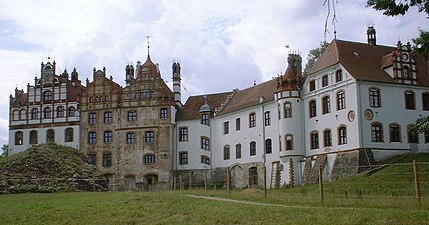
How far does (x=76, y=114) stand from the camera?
60.8 metres

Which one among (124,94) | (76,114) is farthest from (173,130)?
(76,114)

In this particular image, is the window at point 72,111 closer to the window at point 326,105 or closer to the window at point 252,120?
the window at point 252,120

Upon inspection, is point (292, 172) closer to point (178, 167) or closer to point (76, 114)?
point (178, 167)

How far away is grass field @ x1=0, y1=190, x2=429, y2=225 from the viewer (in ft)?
54.2

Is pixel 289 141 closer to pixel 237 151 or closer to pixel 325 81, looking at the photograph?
pixel 325 81

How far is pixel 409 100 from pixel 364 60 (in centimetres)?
473

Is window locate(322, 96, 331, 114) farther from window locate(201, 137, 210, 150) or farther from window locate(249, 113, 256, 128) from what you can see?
window locate(201, 137, 210, 150)

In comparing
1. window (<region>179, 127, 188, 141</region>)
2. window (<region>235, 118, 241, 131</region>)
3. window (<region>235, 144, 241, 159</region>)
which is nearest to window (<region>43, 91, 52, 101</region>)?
window (<region>179, 127, 188, 141</region>)

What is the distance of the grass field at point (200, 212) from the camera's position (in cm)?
1652

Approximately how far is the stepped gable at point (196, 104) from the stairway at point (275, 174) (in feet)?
39.6

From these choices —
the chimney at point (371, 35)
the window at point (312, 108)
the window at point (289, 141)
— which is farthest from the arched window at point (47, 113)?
the chimney at point (371, 35)

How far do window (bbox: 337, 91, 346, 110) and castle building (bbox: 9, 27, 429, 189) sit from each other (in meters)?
0.08

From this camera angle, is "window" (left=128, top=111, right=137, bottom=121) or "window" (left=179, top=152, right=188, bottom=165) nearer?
"window" (left=179, top=152, right=188, bottom=165)

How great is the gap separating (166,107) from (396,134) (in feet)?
80.9
